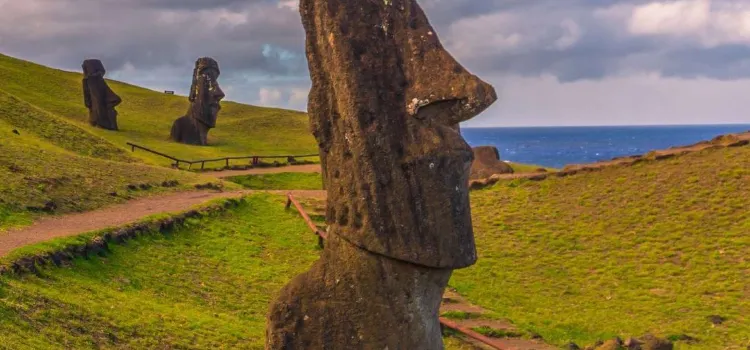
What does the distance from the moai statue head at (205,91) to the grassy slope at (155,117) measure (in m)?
2.13

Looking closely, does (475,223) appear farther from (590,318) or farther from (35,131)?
(35,131)

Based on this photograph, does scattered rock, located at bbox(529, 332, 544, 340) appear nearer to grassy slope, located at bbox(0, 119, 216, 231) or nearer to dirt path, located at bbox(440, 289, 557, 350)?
dirt path, located at bbox(440, 289, 557, 350)

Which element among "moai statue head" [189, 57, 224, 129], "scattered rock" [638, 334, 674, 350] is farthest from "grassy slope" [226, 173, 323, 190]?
"scattered rock" [638, 334, 674, 350]

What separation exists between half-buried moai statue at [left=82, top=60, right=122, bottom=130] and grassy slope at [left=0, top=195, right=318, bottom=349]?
31088mm

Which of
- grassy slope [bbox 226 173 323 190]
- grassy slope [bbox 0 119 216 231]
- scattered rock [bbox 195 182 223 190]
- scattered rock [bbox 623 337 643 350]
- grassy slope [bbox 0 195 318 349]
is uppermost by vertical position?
grassy slope [bbox 0 119 216 231]

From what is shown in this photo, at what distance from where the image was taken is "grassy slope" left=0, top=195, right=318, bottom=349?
13664 mm

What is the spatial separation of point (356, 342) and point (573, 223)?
18928 mm

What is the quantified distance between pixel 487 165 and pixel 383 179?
29.7m

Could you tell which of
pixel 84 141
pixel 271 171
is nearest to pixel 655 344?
pixel 271 171

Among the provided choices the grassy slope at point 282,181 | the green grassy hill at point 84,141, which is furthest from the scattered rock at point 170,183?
the grassy slope at point 282,181

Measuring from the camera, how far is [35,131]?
40.4 metres

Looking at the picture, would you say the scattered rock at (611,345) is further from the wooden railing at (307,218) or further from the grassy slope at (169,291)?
the wooden railing at (307,218)

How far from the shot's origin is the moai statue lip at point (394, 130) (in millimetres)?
9453

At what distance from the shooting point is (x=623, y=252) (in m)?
24.6
